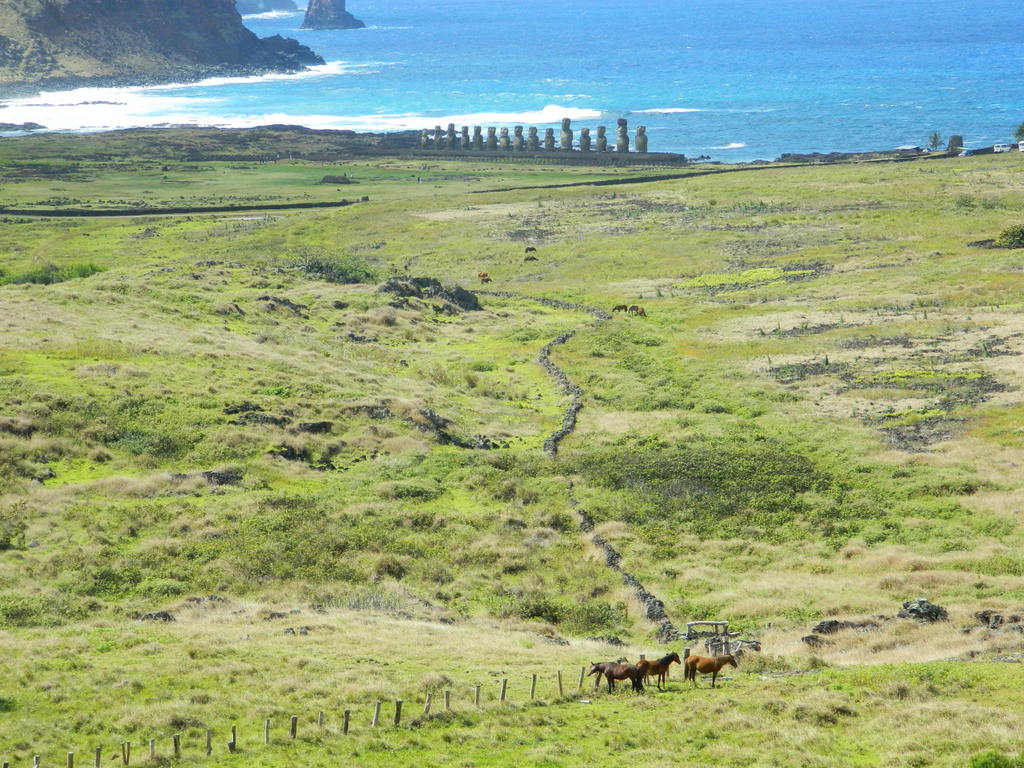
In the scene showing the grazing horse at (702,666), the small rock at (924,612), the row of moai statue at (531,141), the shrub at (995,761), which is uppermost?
the row of moai statue at (531,141)

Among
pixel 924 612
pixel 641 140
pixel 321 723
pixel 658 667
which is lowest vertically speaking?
pixel 924 612

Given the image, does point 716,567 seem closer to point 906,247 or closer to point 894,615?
point 894,615

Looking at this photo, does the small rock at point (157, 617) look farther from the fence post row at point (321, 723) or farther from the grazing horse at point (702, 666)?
the grazing horse at point (702, 666)

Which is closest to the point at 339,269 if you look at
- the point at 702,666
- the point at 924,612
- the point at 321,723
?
the point at 924,612

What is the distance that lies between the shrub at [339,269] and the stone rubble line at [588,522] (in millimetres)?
19196

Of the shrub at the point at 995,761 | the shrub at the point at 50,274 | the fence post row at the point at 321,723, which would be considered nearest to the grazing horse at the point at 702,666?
the fence post row at the point at 321,723

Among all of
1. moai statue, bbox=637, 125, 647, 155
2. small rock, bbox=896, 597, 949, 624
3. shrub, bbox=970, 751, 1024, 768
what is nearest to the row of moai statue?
moai statue, bbox=637, 125, 647, 155

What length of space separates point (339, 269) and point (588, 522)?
49.2 m

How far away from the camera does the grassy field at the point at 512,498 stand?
2122cm

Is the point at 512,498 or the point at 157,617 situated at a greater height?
the point at 157,617

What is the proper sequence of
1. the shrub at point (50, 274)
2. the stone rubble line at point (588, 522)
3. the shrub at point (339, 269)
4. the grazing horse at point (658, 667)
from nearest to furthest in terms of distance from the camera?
the grazing horse at point (658, 667)
the stone rubble line at point (588, 522)
the shrub at point (50, 274)
the shrub at point (339, 269)

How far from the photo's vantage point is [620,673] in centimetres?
2264

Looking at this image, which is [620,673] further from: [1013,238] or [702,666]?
[1013,238]

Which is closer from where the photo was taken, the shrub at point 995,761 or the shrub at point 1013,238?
the shrub at point 995,761
